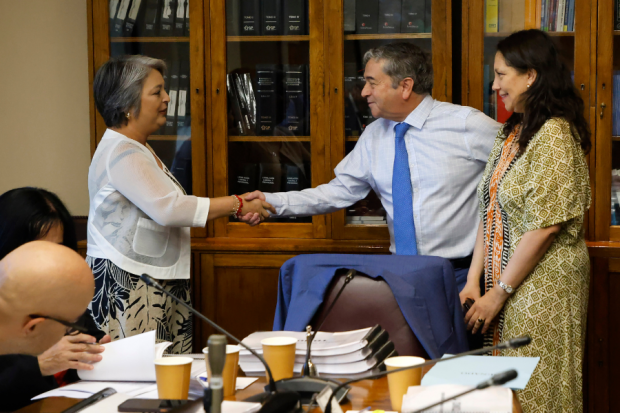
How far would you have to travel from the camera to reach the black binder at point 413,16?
2.89 m

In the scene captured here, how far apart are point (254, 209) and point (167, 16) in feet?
3.51

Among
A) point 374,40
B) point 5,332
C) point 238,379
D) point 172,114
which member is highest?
point 374,40

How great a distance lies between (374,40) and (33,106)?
5.74ft

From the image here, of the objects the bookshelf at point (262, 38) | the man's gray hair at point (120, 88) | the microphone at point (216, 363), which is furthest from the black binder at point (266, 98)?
the microphone at point (216, 363)

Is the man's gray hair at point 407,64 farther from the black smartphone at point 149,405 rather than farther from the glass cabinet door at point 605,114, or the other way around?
the black smartphone at point 149,405

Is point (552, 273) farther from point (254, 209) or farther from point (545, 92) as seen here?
point (254, 209)

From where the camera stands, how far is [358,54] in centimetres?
294

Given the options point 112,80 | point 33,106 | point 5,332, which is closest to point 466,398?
point 5,332

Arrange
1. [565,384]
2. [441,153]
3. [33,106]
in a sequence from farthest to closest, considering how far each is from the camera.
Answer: [33,106], [441,153], [565,384]

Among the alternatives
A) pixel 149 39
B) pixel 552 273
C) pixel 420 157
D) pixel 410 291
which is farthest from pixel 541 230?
pixel 149 39

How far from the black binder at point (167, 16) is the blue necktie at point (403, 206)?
1.29 metres

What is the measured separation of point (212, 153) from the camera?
3.00 meters

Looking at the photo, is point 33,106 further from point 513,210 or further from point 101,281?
point 513,210

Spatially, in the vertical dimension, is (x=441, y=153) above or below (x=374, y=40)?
below
